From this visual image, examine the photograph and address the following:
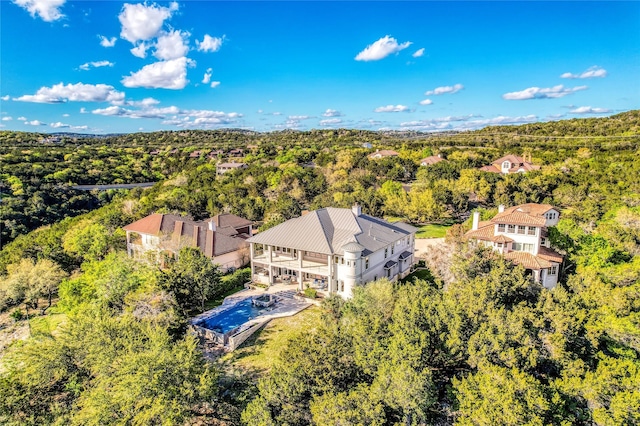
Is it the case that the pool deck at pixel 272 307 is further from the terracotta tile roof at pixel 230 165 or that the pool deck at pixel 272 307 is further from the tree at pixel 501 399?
the terracotta tile roof at pixel 230 165

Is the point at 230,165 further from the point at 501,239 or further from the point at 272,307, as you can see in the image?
the point at 501,239

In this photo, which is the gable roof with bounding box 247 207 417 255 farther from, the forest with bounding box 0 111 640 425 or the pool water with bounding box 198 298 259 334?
the pool water with bounding box 198 298 259 334

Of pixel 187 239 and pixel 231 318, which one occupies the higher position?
pixel 187 239

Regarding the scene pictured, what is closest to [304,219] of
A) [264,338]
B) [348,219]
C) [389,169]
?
[348,219]

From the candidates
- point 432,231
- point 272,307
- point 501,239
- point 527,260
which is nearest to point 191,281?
point 272,307

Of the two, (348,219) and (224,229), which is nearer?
(348,219)

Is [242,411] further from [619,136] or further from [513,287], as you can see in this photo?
[619,136]

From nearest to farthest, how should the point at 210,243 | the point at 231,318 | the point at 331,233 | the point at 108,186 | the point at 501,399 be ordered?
the point at 501,399 → the point at 231,318 → the point at 331,233 → the point at 210,243 → the point at 108,186

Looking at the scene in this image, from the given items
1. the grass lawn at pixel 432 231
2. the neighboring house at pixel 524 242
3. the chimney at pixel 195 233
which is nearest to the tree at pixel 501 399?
the neighboring house at pixel 524 242
